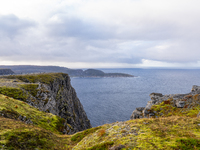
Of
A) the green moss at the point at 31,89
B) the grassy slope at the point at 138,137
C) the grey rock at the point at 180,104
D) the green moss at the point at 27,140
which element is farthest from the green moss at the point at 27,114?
the grey rock at the point at 180,104

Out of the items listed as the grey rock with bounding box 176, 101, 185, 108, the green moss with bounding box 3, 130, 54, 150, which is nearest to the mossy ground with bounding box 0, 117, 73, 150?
the green moss with bounding box 3, 130, 54, 150

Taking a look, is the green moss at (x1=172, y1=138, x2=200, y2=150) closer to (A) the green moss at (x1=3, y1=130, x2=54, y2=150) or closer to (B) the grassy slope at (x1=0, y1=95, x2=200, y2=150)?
(B) the grassy slope at (x1=0, y1=95, x2=200, y2=150)

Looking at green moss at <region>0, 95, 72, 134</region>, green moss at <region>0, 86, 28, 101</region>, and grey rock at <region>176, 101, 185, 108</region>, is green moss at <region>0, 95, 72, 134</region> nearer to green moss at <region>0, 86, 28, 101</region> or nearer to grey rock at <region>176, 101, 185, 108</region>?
green moss at <region>0, 86, 28, 101</region>

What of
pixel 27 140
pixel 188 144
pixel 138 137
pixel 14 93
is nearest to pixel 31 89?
pixel 14 93

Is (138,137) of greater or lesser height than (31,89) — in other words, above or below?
above

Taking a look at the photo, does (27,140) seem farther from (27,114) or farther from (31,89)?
(31,89)

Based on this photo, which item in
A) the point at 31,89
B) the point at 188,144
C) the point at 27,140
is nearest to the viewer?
the point at 188,144

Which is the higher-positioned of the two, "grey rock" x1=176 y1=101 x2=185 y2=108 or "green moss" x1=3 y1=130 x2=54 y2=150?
"grey rock" x1=176 y1=101 x2=185 y2=108

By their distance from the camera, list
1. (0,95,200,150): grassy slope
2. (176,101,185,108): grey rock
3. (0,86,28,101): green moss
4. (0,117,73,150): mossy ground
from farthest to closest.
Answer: (0,86,28,101): green moss → (176,101,185,108): grey rock → (0,117,73,150): mossy ground → (0,95,200,150): grassy slope

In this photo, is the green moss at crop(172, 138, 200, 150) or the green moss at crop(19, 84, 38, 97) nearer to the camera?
the green moss at crop(172, 138, 200, 150)

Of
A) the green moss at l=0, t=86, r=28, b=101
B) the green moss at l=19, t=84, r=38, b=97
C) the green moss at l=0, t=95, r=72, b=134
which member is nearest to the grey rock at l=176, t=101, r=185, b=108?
the green moss at l=0, t=95, r=72, b=134

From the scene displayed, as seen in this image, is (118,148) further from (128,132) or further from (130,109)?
(130,109)

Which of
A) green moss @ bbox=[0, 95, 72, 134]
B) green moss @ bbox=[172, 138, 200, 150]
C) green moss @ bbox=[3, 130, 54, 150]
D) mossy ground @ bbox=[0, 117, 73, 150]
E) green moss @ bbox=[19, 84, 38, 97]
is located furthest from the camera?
green moss @ bbox=[19, 84, 38, 97]

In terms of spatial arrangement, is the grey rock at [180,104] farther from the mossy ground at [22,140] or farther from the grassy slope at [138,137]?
the mossy ground at [22,140]
